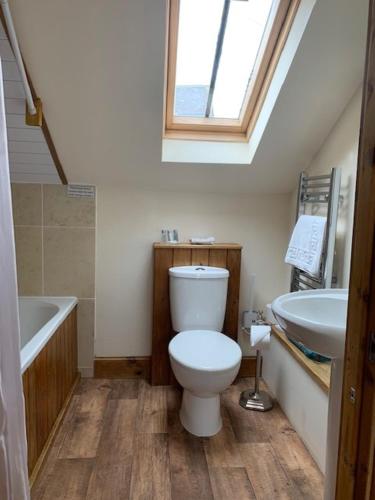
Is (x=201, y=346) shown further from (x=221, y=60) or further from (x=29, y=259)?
(x=221, y=60)

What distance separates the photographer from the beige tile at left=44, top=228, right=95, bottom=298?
2.39 meters

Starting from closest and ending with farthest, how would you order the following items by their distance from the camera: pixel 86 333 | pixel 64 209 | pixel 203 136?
pixel 203 136, pixel 64 209, pixel 86 333

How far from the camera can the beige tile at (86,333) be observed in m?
2.46

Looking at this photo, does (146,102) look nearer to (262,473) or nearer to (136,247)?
(136,247)

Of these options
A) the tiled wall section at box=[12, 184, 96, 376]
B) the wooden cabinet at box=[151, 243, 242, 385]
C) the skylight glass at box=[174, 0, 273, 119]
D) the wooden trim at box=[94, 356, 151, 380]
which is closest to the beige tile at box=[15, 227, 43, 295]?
the tiled wall section at box=[12, 184, 96, 376]

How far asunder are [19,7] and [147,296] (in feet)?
5.70

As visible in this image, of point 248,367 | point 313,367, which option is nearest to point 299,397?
point 313,367

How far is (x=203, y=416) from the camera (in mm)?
1918

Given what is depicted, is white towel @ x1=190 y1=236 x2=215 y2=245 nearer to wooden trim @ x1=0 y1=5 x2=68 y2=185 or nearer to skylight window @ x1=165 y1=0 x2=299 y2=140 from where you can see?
skylight window @ x1=165 y1=0 x2=299 y2=140

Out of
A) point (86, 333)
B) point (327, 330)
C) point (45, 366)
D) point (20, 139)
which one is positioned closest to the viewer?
point (327, 330)

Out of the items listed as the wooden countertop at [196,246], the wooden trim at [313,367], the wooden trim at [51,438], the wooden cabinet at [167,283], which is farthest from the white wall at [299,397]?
the wooden trim at [51,438]

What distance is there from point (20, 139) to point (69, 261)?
82 centimetres

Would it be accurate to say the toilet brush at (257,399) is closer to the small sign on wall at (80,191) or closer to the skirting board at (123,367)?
the skirting board at (123,367)

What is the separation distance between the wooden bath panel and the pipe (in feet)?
3.80
